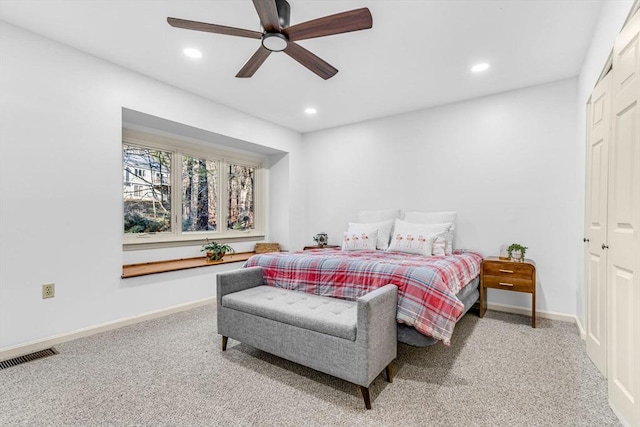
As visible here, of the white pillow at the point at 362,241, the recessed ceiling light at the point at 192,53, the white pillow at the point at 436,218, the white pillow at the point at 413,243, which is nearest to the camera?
the recessed ceiling light at the point at 192,53

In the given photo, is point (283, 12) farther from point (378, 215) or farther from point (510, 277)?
point (510, 277)

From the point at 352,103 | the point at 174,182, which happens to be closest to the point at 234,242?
the point at 174,182

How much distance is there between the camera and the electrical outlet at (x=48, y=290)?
8.28ft

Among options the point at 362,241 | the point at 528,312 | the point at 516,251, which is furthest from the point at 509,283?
the point at 362,241

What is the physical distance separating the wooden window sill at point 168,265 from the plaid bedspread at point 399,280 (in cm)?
112

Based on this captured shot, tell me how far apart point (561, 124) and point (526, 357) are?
95.0 inches

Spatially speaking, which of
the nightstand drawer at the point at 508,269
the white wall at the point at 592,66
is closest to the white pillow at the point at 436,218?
the nightstand drawer at the point at 508,269

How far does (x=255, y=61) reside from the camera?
7.72 feet

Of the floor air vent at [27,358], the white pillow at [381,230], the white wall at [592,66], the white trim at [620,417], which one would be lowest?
the floor air vent at [27,358]

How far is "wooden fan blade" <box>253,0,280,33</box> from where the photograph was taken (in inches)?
66.2

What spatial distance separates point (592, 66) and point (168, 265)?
178 inches

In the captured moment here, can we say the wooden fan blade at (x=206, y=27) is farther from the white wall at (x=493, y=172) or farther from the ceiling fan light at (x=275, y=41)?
the white wall at (x=493, y=172)

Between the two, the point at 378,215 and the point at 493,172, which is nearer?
the point at 493,172

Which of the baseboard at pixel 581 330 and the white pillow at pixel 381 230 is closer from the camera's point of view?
the baseboard at pixel 581 330
